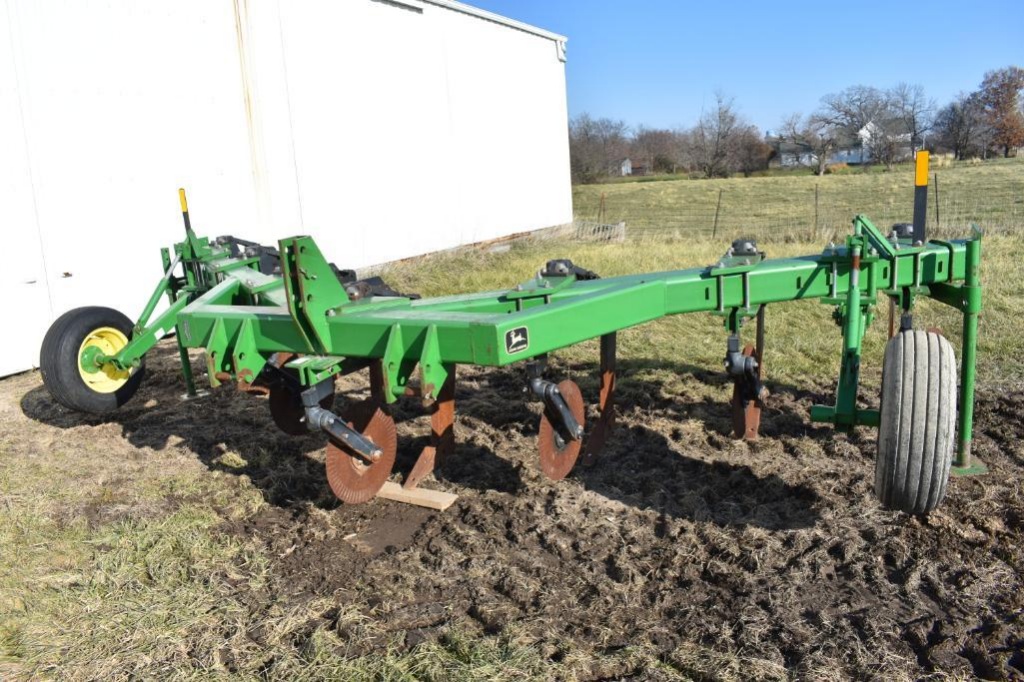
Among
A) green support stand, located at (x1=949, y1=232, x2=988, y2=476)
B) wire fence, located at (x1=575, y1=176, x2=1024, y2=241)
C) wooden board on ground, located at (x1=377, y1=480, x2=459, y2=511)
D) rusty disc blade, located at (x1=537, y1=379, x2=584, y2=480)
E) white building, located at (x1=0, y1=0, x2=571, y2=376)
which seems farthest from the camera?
wire fence, located at (x1=575, y1=176, x2=1024, y2=241)

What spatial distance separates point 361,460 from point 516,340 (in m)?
1.30

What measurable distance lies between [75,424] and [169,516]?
86.7 inches

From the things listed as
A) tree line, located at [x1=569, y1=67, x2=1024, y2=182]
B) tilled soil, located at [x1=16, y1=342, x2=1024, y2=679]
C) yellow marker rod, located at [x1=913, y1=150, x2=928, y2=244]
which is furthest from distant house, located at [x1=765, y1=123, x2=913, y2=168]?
yellow marker rod, located at [x1=913, y1=150, x2=928, y2=244]

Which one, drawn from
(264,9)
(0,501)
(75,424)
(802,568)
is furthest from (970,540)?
(264,9)

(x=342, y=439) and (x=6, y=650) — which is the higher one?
(x=342, y=439)

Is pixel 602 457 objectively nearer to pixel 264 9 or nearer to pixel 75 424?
pixel 75 424

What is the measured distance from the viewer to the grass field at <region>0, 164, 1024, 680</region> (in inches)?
115

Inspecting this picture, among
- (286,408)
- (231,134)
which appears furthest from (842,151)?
(286,408)

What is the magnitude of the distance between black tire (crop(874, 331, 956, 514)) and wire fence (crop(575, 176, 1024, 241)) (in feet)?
40.4

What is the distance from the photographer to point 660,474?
4.64m

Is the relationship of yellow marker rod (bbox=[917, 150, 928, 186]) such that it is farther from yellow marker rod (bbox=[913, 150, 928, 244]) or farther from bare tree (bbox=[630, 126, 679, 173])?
bare tree (bbox=[630, 126, 679, 173])

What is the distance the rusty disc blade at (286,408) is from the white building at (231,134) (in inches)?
172

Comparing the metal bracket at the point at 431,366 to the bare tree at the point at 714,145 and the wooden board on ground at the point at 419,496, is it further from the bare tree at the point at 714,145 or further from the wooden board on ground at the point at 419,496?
the bare tree at the point at 714,145

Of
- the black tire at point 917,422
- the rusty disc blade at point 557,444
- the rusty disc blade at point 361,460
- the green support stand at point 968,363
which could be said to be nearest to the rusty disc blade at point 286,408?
the rusty disc blade at point 361,460
